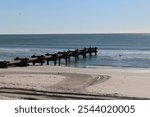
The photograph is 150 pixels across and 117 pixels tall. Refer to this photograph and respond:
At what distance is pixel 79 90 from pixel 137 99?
11.2 feet

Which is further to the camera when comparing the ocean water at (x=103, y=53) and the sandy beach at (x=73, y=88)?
the ocean water at (x=103, y=53)

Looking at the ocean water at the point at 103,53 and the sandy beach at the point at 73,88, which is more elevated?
the sandy beach at the point at 73,88

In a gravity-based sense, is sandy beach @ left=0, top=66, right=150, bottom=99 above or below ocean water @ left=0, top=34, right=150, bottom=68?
above

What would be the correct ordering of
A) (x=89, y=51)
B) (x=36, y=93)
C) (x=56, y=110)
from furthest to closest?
(x=89, y=51), (x=36, y=93), (x=56, y=110)

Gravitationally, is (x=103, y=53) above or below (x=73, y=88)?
below

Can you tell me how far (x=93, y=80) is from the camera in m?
21.9

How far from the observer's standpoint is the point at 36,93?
1616cm

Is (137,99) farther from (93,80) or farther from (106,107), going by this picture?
(93,80)

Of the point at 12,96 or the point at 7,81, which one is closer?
the point at 12,96

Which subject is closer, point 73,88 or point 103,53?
point 73,88

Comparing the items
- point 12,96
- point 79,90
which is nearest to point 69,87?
point 79,90

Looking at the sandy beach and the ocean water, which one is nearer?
the sandy beach

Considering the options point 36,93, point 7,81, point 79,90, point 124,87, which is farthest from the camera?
point 7,81

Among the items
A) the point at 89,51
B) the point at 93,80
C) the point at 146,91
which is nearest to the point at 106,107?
the point at 146,91
